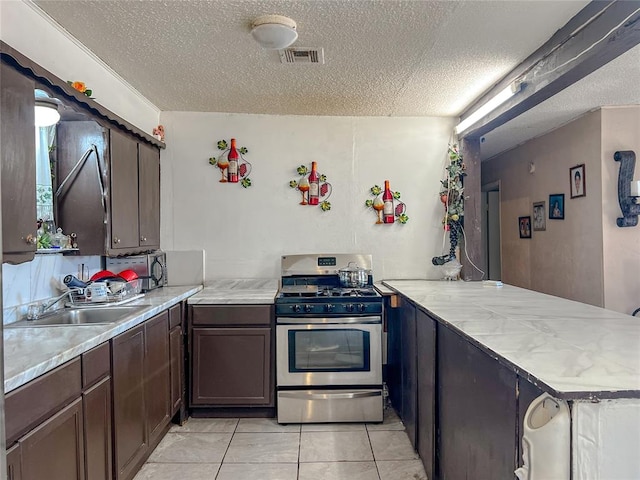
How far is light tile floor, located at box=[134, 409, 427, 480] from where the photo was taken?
2143 millimetres

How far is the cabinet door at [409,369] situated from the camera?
2281mm

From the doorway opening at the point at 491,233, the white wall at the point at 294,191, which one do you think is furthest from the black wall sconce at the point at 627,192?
the doorway opening at the point at 491,233

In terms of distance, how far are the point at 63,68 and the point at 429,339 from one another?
2417 mm

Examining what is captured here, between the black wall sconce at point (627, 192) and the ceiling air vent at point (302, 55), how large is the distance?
8.45ft

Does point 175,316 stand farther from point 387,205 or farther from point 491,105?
point 491,105

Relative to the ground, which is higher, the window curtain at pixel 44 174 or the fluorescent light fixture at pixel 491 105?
the fluorescent light fixture at pixel 491 105

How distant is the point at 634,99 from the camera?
3023 mm

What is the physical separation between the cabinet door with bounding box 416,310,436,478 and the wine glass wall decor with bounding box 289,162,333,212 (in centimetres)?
150

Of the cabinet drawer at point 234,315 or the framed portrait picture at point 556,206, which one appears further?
the framed portrait picture at point 556,206

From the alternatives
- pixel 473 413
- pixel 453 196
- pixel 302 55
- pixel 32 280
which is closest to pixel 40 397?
pixel 32 280

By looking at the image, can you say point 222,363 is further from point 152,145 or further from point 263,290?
point 152,145

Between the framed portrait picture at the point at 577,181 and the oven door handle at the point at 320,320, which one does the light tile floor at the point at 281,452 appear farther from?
the framed portrait picture at the point at 577,181

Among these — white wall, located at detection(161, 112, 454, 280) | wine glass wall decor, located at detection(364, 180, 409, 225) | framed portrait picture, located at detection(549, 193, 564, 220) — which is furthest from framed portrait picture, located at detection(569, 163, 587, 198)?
wine glass wall decor, located at detection(364, 180, 409, 225)

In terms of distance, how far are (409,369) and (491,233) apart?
3825mm
